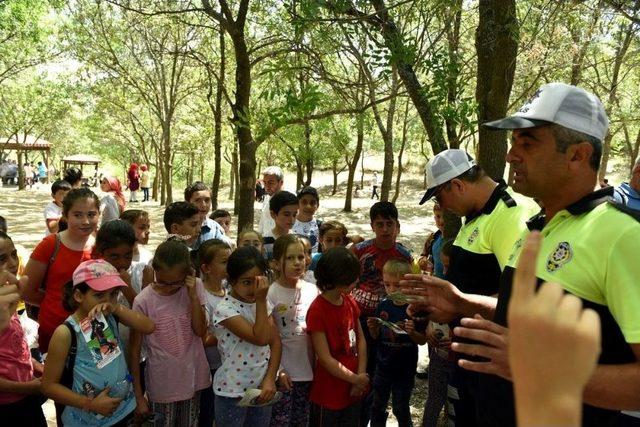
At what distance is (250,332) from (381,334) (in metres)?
1.20

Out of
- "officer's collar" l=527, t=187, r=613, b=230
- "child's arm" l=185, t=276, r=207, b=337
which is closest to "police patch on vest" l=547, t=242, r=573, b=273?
Result: "officer's collar" l=527, t=187, r=613, b=230

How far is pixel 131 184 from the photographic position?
25141mm

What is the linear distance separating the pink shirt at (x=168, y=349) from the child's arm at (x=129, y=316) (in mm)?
131

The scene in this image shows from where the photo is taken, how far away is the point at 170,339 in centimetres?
311

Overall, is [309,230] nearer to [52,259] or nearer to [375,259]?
[375,259]

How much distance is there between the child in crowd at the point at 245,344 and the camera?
2.99m

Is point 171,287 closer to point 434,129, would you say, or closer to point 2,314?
point 2,314

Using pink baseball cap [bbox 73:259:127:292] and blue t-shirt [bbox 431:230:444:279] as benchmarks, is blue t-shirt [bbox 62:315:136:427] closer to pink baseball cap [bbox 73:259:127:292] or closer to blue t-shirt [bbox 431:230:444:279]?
pink baseball cap [bbox 73:259:127:292]

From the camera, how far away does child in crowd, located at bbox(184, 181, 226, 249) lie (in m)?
4.57

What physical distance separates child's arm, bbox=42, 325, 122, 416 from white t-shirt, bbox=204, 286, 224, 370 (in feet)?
2.78

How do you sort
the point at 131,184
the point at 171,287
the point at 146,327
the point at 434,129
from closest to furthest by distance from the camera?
the point at 146,327, the point at 171,287, the point at 434,129, the point at 131,184

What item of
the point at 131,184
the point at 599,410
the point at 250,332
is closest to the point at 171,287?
the point at 250,332

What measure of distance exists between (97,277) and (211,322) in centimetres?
87

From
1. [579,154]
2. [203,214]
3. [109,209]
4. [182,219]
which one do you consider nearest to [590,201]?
[579,154]
